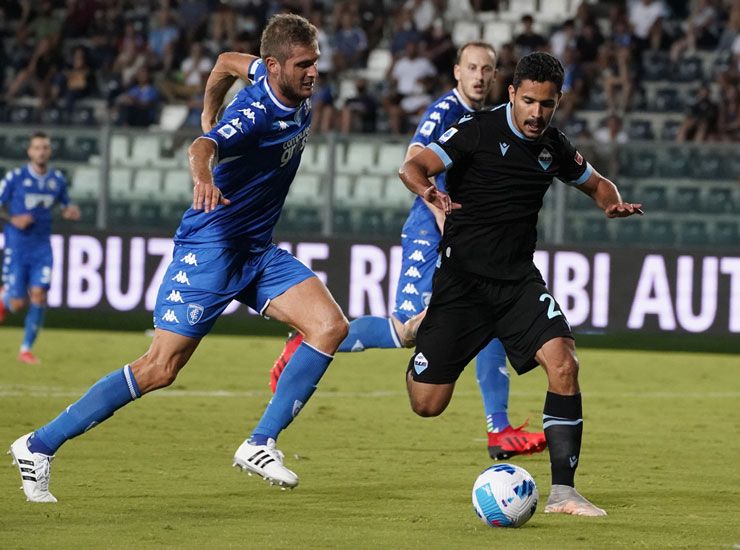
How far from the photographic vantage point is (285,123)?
714 cm

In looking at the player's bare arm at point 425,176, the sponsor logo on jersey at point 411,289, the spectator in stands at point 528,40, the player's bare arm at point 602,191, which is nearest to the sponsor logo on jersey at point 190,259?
the player's bare arm at point 425,176

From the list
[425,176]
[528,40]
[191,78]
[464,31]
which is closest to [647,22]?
[528,40]

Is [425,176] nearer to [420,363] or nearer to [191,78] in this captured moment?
[420,363]

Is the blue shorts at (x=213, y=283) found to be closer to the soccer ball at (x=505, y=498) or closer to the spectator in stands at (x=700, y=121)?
the soccer ball at (x=505, y=498)

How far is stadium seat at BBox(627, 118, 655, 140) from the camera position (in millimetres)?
20109

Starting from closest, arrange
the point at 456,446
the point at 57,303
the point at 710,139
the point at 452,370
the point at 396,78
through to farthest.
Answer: the point at 452,370 → the point at 456,446 → the point at 57,303 → the point at 710,139 → the point at 396,78

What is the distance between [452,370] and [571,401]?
74 centimetres

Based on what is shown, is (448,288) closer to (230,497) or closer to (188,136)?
(230,497)

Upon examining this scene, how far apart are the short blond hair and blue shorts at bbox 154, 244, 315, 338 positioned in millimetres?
950

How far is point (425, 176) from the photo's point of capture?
22.9 ft

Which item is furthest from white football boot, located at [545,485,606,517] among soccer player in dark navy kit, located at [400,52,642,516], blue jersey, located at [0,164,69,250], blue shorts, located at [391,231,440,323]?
blue jersey, located at [0,164,69,250]

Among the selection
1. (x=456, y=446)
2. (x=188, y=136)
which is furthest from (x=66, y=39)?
(x=456, y=446)

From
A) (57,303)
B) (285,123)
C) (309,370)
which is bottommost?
(57,303)

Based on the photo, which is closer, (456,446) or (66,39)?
(456,446)
